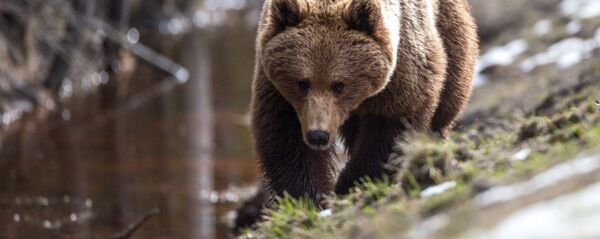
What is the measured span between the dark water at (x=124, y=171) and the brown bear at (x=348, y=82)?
11.3 ft

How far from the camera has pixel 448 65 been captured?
7.23m

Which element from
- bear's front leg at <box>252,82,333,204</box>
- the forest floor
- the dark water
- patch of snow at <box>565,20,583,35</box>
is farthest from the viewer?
patch of snow at <box>565,20,583,35</box>

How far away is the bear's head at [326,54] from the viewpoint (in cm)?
583

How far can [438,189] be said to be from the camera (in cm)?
504

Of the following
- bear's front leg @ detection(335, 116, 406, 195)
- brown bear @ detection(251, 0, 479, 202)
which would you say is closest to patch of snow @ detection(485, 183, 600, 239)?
brown bear @ detection(251, 0, 479, 202)

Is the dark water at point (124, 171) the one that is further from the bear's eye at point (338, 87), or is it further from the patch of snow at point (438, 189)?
the patch of snow at point (438, 189)

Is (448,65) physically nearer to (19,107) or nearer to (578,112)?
(578,112)

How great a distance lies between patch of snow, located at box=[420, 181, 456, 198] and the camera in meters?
4.94

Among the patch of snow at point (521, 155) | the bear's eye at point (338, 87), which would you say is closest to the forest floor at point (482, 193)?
the patch of snow at point (521, 155)

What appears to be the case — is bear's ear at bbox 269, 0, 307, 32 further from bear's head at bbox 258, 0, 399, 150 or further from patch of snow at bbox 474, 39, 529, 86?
patch of snow at bbox 474, 39, 529, 86

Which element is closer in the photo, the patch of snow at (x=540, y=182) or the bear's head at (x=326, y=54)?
the patch of snow at (x=540, y=182)

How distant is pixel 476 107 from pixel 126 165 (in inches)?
155

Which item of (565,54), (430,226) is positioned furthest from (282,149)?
(565,54)

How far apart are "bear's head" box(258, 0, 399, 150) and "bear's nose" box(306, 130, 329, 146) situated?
4 cm
